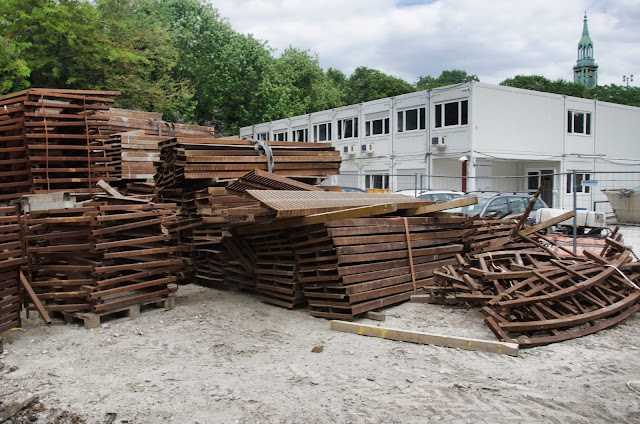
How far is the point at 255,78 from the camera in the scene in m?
39.5

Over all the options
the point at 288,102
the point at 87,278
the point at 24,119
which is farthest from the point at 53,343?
the point at 288,102

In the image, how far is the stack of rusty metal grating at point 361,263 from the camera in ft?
24.6

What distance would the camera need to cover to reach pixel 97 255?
7559 millimetres

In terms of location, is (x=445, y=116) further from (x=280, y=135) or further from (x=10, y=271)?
(x=10, y=271)

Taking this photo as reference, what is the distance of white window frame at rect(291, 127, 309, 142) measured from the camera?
38.8 metres

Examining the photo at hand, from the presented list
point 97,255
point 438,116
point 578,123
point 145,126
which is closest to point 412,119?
point 438,116

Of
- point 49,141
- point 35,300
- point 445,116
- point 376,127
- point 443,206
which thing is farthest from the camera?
point 376,127

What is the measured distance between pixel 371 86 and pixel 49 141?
53741 mm

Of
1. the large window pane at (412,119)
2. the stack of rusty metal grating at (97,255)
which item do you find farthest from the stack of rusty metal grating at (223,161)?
the large window pane at (412,119)

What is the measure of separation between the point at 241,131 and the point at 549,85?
39.6 meters

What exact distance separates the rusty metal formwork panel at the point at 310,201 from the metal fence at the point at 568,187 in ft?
15.8

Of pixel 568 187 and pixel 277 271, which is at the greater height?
pixel 568 187

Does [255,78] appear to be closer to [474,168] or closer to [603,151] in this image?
[474,168]

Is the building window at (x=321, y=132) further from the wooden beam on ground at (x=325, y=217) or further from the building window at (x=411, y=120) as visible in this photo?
the wooden beam on ground at (x=325, y=217)
